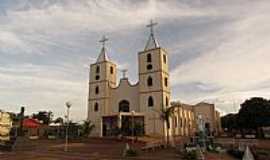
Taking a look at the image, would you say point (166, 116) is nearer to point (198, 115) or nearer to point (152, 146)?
point (152, 146)

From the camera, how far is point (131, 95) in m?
56.6

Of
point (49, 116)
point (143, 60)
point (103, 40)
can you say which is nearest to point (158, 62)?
→ point (143, 60)

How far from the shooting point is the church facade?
5091 cm

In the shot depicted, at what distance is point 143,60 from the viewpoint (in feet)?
181

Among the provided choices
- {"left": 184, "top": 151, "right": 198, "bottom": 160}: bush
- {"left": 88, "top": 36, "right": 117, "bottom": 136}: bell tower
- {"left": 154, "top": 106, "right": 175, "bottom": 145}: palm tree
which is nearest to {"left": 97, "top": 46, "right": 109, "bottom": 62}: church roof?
{"left": 88, "top": 36, "right": 117, "bottom": 136}: bell tower

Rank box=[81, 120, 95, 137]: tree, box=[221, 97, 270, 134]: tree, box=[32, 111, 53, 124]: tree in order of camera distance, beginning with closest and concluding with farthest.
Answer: box=[81, 120, 95, 137]: tree, box=[221, 97, 270, 134]: tree, box=[32, 111, 53, 124]: tree

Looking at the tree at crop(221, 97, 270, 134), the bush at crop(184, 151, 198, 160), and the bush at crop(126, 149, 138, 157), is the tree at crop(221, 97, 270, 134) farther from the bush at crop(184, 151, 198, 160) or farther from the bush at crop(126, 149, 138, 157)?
the bush at crop(126, 149, 138, 157)

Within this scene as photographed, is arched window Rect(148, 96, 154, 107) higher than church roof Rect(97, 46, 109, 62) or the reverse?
the reverse

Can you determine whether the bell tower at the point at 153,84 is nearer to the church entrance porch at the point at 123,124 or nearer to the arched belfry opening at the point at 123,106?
the church entrance porch at the point at 123,124

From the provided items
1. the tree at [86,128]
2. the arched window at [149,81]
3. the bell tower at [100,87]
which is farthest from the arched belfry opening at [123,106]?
the tree at [86,128]

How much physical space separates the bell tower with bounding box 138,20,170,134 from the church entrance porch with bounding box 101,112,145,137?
80.2 inches

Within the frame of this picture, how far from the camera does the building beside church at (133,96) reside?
50781 mm

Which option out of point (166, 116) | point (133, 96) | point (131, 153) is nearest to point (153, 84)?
point (133, 96)

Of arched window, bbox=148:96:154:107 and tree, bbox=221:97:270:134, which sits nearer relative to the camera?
arched window, bbox=148:96:154:107
